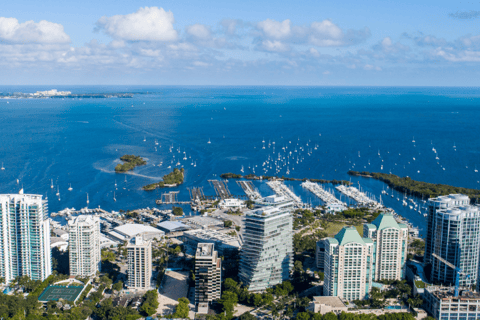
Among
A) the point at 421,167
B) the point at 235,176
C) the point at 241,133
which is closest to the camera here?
the point at 235,176

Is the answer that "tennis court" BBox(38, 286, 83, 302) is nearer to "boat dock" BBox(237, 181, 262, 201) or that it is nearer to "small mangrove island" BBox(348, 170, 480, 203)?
"boat dock" BBox(237, 181, 262, 201)

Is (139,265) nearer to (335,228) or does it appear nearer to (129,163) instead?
(335,228)

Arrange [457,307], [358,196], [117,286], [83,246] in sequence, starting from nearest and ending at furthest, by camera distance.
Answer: [457,307]
[117,286]
[83,246]
[358,196]

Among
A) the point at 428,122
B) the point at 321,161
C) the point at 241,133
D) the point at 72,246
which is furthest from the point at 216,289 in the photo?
the point at 428,122

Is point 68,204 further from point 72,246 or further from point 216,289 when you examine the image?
point 216,289

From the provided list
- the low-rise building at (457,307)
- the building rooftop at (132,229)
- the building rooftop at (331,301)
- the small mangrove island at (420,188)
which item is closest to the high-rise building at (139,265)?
the building rooftop at (132,229)

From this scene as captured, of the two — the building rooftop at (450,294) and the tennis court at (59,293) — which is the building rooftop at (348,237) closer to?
the building rooftop at (450,294)

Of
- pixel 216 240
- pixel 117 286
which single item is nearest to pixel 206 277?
pixel 117 286
